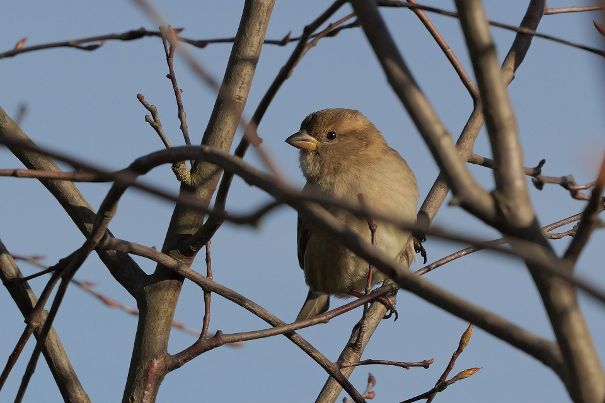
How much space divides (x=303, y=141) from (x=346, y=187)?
651 millimetres

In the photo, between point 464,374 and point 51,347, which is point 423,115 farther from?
point 464,374

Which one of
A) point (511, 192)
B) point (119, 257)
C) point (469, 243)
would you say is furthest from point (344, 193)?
point (469, 243)

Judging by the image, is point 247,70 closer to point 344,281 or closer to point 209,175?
point 209,175

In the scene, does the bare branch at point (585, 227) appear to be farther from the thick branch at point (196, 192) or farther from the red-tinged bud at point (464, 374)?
the red-tinged bud at point (464, 374)

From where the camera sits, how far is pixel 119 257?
13.5 feet

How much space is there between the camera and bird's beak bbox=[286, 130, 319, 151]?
6820mm

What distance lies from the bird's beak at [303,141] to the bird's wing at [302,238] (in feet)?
1.64

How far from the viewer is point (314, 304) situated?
22.4ft

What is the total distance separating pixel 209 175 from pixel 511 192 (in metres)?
2.28

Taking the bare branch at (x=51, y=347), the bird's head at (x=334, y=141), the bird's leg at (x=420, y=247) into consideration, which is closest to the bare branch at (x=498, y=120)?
the bare branch at (x=51, y=347)

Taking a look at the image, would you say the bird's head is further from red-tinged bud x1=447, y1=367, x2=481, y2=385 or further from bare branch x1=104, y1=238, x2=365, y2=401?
bare branch x1=104, y1=238, x2=365, y2=401

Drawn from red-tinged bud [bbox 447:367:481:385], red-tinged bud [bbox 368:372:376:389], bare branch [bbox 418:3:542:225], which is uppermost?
bare branch [bbox 418:3:542:225]

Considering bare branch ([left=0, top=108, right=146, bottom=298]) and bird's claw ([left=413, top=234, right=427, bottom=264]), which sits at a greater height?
bird's claw ([left=413, top=234, right=427, bottom=264])

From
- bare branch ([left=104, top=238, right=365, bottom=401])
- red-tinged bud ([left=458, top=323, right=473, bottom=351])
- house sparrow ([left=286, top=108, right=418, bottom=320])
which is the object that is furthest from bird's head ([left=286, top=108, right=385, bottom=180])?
bare branch ([left=104, top=238, right=365, bottom=401])
